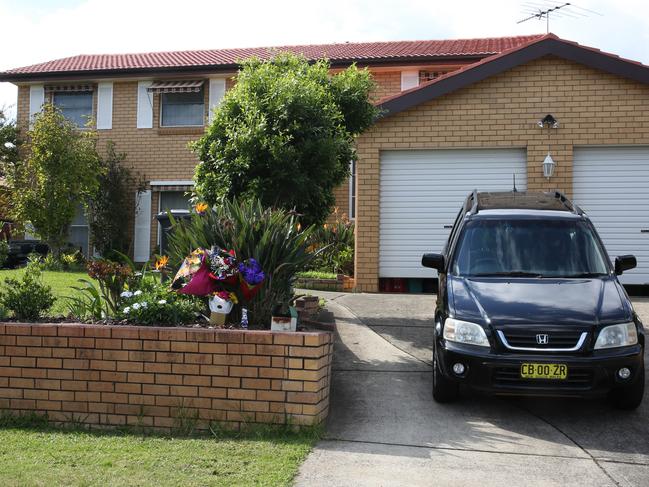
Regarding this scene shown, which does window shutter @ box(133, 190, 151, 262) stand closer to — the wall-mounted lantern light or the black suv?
the wall-mounted lantern light

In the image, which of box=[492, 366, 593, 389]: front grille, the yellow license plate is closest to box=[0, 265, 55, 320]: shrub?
box=[492, 366, 593, 389]: front grille

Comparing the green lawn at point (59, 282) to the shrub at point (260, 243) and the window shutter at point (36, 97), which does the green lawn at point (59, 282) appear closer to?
the shrub at point (260, 243)

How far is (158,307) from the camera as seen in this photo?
5961 mm

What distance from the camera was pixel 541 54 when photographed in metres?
12.6

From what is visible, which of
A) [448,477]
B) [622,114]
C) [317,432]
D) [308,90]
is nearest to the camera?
[448,477]

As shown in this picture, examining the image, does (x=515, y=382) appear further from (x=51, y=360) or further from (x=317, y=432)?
(x=51, y=360)

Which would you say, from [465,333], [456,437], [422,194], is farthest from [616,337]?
[422,194]

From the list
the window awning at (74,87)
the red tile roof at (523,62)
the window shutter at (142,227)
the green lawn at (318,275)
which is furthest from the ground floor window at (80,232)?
the red tile roof at (523,62)

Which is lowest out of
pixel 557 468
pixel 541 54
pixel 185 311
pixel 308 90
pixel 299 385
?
pixel 557 468

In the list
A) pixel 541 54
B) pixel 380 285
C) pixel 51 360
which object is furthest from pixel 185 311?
pixel 541 54

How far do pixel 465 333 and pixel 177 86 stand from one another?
14460 millimetres

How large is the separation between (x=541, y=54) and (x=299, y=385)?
30.7ft

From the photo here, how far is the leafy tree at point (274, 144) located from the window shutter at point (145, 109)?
1026cm

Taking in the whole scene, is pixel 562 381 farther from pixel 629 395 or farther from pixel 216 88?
pixel 216 88
